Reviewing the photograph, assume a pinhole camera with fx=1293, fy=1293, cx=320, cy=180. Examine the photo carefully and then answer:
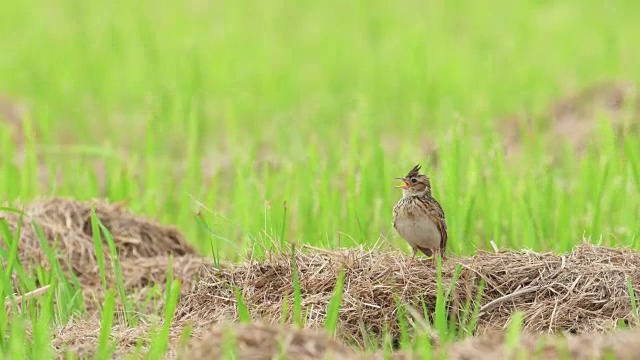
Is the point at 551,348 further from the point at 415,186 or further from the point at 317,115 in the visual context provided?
the point at 317,115

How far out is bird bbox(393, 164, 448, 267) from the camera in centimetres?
587

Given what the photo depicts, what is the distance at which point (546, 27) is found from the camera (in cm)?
1622

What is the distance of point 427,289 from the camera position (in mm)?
5230

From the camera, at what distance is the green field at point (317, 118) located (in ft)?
24.6

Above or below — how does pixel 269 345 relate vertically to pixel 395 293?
above

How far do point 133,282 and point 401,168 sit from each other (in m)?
2.64

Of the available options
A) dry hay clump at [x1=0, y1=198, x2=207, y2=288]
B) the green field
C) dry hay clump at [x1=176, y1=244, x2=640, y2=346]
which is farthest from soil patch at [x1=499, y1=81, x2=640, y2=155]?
dry hay clump at [x1=176, y1=244, x2=640, y2=346]

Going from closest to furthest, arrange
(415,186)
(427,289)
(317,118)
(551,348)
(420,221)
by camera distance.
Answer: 1. (551,348)
2. (427,289)
3. (420,221)
4. (415,186)
5. (317,118)

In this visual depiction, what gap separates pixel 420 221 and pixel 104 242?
2.11 m

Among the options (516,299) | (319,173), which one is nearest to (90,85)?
(319,173)

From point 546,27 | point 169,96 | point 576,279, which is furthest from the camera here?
point 546,27

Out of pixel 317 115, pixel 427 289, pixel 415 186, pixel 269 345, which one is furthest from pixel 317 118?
pixel 269 345

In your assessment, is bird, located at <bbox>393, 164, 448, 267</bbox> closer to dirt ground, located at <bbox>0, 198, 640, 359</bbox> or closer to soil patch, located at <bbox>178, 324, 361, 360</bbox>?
dirt ground, located at <bbox>0, 198, 640, 359</bbox>

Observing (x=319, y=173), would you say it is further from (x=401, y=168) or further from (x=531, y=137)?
(x=531, y=137)
